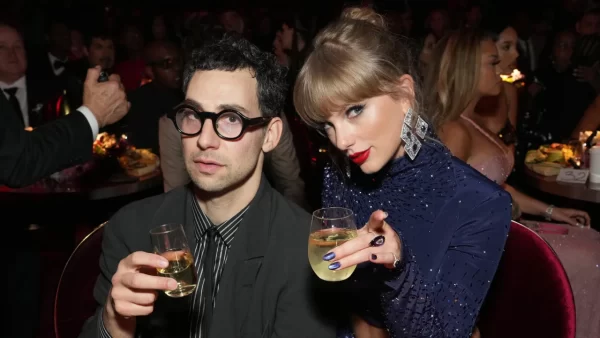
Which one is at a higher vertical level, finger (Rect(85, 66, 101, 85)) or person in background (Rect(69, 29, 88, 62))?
finger (Rect(85, 66, 101, 85))

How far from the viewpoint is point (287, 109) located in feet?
13.9

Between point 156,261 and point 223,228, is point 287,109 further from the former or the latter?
point 156,261

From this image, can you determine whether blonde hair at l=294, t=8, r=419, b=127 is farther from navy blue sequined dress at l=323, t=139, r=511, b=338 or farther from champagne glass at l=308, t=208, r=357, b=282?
champagne glass at l=308, t=208, r=357, b=282

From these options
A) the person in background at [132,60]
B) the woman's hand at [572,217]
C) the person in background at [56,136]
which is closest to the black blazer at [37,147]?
the person in background at [56,136]

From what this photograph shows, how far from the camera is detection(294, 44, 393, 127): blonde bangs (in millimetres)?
1751

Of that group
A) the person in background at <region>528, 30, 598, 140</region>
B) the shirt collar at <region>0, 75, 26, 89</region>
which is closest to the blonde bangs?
the shirt collar at <region>0, 75, 26, 89</region>

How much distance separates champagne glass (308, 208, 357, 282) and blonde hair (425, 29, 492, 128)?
81.5 inches

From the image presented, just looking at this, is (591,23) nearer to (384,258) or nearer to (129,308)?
(384,258)

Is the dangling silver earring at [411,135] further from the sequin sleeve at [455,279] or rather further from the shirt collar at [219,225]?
the shirt collar at [219,225]

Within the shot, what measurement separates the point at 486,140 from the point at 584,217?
32.1 inches

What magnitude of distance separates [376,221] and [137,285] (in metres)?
0.60

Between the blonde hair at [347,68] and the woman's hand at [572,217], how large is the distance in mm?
2175

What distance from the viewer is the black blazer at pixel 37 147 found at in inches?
83.8

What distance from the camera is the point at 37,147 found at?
7.18 feet
